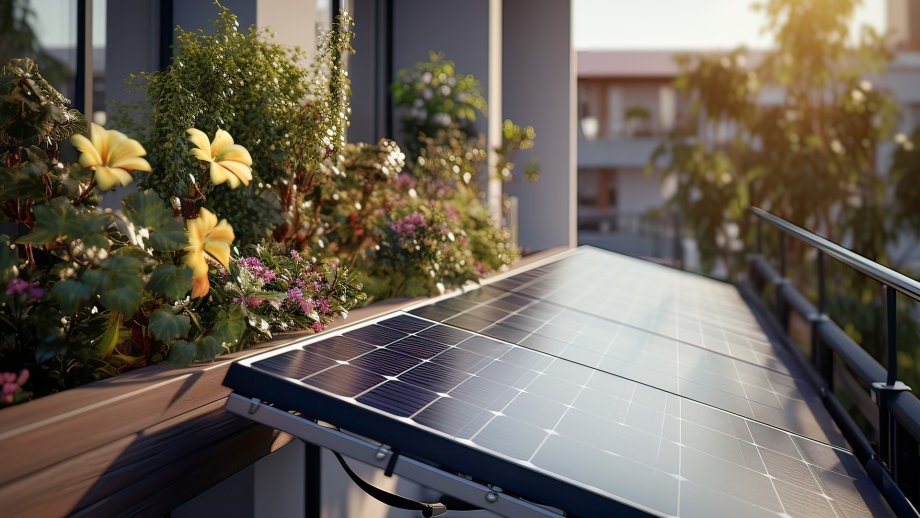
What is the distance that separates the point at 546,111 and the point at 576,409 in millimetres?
6941

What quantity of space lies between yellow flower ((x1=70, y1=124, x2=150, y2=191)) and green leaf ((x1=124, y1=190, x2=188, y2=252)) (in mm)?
128

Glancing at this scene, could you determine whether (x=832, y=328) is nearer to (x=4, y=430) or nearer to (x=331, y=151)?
(x=331, y=151)

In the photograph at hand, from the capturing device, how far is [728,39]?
17188mm

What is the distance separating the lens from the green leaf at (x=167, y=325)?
7.86 ft

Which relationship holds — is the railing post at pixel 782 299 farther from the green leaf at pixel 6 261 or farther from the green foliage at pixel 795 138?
the green foliage at pixel 795 138

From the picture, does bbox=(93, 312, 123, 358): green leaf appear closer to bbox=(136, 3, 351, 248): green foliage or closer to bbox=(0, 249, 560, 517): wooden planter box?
bbox=(0, 249, 560, 517): wooden planter box

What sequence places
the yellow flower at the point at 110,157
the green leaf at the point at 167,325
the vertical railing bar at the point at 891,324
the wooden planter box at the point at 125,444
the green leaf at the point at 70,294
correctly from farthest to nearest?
the vertical railing bar at the point at 891,324, the green leaf at the point at 167,325, the yellow flower at the point at 110,157, the green leaf at the point at 70,294, the wooden planter box at the point at 125,444

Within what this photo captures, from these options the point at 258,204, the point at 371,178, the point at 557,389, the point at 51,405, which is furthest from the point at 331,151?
the point at 51,405

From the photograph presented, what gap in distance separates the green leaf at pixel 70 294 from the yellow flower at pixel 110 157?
0.30 m

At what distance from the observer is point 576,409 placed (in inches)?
98.3

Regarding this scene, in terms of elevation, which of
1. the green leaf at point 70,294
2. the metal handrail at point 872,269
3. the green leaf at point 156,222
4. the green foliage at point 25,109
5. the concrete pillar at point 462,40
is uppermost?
the concrete pillar at point 462,40

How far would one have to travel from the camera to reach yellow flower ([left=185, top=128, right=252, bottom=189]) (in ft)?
8.56

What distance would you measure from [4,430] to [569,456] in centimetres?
136

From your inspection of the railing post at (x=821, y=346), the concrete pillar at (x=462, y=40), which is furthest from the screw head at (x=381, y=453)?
the concrete pillar at (x=462, y=40)
